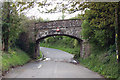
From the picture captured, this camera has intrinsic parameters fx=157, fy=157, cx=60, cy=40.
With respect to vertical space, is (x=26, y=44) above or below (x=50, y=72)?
above

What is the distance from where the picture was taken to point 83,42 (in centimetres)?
1864

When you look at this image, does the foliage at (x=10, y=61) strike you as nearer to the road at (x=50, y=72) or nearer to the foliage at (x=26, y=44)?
the road at (x=50, y=72)

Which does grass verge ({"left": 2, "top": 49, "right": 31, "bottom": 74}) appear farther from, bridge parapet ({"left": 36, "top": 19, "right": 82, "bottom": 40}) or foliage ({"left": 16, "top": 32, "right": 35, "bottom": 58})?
bridge parapet ({"left": 36, "top": 19, "right": 82, "bottom": 40})

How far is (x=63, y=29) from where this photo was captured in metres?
19.8

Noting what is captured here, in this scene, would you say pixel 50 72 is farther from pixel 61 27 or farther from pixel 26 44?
pixel 26 44

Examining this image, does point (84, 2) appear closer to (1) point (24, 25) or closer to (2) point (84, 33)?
(2) point (84, 33)

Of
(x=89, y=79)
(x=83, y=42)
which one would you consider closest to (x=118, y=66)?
(x=89, y=79)

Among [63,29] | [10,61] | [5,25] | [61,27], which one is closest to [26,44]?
[61,27]

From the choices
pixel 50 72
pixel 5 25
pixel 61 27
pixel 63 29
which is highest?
pixel 5 25

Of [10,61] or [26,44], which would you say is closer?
[10,61]

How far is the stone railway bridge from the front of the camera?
18.7m

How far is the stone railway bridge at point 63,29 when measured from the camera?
61.5 feet

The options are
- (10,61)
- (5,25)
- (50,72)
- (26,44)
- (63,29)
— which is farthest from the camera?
(26,44)

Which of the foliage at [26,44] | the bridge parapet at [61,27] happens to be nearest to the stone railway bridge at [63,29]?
the bridge parapet at [61,27]
